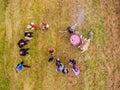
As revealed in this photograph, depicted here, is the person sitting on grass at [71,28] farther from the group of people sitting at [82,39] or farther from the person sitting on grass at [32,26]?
the person sitting on grass at [32,26]

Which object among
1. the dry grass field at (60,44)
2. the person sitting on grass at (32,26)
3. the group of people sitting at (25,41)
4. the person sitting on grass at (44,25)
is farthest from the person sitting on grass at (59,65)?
the person sitting on grass at (32,26)

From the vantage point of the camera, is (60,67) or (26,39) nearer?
(60,67)

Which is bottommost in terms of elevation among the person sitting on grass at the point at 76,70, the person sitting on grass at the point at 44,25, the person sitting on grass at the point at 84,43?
the person sitting on grass at the point at 76,70

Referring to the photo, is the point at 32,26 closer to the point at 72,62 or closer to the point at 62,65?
the point at 62,65

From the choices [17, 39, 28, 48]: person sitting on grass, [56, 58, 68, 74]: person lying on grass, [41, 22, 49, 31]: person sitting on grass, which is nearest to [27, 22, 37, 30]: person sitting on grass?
[41, 22, 49, 31]: person sitting on grass

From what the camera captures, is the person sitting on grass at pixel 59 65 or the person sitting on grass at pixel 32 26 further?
the person sitting on grass at pixel 32 26

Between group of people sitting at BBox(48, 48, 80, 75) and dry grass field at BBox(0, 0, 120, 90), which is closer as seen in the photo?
group of people sitting at BBox(48, 48, 80, 75)

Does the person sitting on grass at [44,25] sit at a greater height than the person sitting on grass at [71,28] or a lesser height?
greater

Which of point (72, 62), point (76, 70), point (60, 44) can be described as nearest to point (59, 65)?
point (72, 62)

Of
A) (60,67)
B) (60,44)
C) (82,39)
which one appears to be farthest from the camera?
(60,44)

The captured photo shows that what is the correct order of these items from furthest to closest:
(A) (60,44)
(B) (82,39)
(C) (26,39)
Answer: (A) (60,44)
(C) (26,39)
(B) (82,39)

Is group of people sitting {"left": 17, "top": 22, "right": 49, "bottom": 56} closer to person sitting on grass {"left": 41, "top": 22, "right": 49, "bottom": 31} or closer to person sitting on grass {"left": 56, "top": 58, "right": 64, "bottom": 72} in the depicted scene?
person sitting on grass {"left": 41, "top": 22, "right": 49, "bottom": 31}
